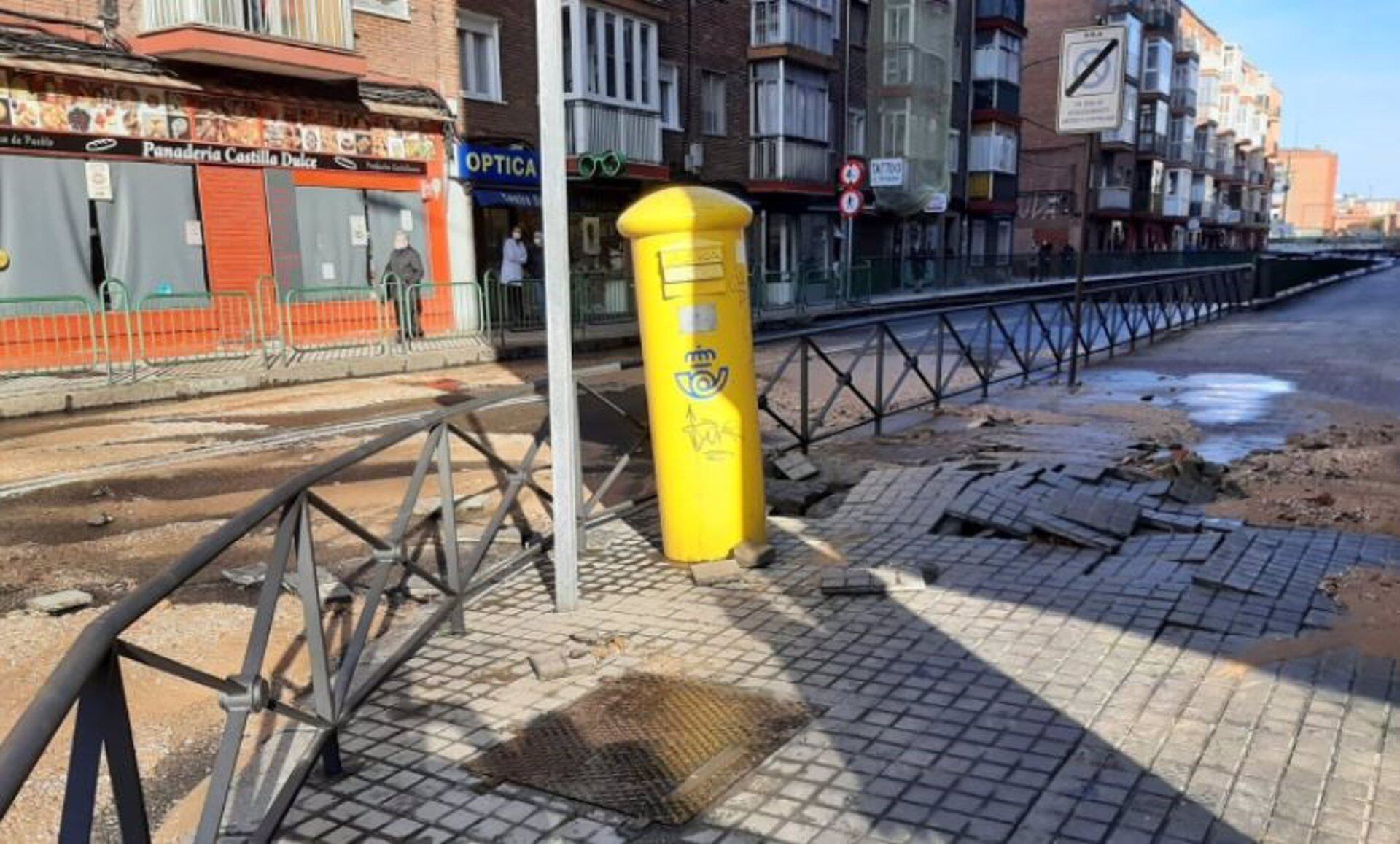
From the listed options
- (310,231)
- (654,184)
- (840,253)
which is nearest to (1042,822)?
(310,231)

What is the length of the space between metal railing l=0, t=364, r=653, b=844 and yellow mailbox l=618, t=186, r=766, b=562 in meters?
0.72

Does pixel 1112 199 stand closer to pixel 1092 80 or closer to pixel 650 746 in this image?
pixel 1092 80

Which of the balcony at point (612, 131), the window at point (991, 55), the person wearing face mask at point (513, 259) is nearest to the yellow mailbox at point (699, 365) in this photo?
the person wearing face mask at point (513, 259)

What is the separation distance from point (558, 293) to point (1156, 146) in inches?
2773

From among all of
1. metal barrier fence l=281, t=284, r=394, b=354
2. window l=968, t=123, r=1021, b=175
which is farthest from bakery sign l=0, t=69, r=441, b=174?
window l=968, t=123, r=1021, b=175

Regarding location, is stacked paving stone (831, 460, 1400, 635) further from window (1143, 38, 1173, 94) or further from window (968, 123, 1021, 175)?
window (1143, 38, 1173, 94)

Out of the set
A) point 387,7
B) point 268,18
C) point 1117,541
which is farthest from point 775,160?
point 1117,541

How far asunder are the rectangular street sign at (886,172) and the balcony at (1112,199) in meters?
29.1

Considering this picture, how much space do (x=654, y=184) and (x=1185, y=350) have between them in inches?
515

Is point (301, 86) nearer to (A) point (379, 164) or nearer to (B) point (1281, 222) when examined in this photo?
(A) point (379, 164)

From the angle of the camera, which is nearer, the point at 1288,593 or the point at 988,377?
the point at 1288,593

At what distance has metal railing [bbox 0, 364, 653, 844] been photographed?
1.70m

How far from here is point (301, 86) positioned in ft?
60.0

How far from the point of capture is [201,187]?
1725 centimetres
